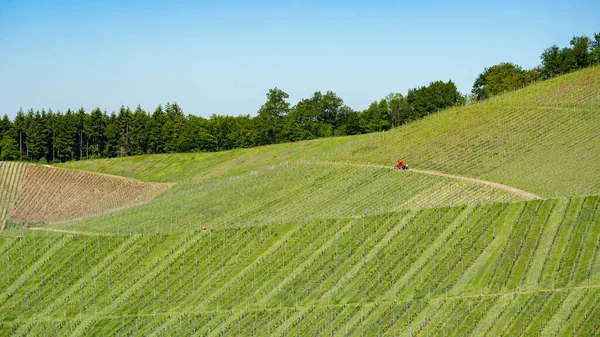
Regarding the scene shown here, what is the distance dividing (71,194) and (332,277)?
60.9m

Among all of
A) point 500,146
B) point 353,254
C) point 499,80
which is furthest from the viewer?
point 499,80

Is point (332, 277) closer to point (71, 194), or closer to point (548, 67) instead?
point (71, 194)

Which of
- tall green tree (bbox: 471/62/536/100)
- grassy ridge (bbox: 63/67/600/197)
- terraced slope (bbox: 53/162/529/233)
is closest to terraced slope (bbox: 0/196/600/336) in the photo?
terraced slope (bbox: 53/162/529/233)

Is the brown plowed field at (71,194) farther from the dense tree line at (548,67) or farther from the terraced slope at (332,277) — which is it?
the dense tree line at (548,67)

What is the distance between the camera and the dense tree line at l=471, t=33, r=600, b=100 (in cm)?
14550

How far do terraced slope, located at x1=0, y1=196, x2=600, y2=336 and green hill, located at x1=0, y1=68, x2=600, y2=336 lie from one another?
0.13m

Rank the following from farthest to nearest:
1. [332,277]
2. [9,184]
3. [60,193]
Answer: [9,184]
[60,193]
[332,277]

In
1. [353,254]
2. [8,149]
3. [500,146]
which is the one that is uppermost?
[8,149]

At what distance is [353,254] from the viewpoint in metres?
64.0

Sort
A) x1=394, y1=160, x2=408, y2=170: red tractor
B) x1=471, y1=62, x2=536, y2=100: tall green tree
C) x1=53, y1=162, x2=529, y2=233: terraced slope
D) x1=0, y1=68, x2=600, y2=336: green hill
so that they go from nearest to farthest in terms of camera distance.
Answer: x1=0, y1=68, x2=600, y2=336: green hill
x1=53, y1=162, x2=529, y2=233: terraced slope
x1=394, y1=160, x2=408, y2=170: red tractor
x1=471, y1=62, x2=536, y2=100: tall green tree

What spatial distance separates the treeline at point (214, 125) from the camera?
15200 cm

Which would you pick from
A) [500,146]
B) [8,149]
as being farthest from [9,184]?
[500,146]

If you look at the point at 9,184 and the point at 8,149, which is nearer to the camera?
the point at 9,184

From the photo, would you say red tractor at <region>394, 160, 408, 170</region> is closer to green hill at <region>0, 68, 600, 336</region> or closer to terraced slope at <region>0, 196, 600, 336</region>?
green hill at <region>0, 68, 600, 336</region>
